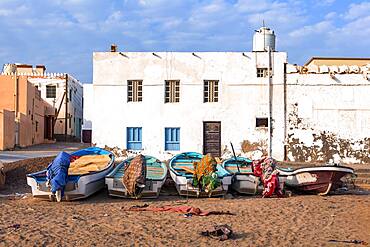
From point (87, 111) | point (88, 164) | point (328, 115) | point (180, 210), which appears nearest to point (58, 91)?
point (87, 111)

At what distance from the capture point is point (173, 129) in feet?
85.1

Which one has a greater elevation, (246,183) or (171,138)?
(171,138)

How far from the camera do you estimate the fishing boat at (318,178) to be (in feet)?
53.0

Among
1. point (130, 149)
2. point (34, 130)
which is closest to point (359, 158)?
point (130, 149)

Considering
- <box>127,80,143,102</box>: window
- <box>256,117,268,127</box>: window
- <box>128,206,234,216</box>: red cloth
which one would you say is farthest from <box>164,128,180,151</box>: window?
<box>128,206,234,216</box>: red cloth

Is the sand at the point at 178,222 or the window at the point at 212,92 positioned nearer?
the sand at the point at 178,222

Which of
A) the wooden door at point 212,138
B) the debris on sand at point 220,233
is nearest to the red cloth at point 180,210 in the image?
the debris on sand at point 220,233

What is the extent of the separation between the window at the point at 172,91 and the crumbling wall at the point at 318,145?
560cm

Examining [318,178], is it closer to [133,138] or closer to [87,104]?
[133,138]

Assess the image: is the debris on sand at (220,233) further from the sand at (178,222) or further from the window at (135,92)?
the window at (135,92)

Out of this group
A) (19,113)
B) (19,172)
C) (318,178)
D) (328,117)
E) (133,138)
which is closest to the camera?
(318,178)

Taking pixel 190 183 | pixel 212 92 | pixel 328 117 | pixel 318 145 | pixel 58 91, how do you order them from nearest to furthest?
pixel 190 183, pixel 328 117, pixel 318 145, pixel 212 92, pixel 58 91

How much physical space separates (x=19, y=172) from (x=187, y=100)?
9.23 meters

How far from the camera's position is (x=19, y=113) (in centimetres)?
3222
